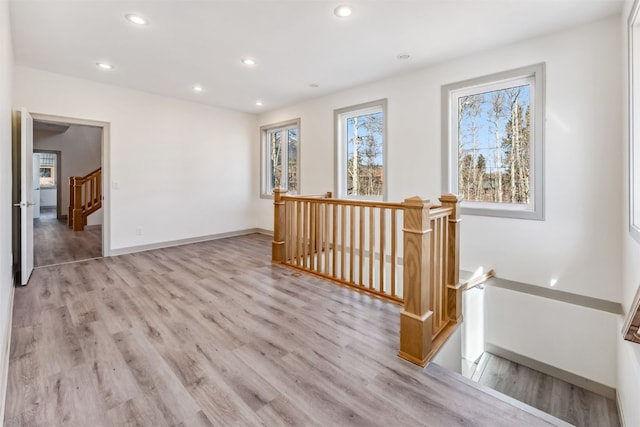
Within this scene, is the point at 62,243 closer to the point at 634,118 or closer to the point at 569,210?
the point at 569,210

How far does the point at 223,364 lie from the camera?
75.5 inches

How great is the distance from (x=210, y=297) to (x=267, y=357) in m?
1.26

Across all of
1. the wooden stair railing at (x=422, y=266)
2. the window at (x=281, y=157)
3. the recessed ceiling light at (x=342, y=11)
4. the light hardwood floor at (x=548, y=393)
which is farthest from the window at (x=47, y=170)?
the light hardwood floor at (x=548, y=393)

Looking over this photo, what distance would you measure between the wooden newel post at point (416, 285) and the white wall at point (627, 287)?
4.36ft

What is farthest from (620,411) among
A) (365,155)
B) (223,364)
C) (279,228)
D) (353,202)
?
(365,155)

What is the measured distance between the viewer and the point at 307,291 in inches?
124

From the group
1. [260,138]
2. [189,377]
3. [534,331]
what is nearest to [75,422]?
[189,377]

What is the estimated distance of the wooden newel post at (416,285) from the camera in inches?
76.6

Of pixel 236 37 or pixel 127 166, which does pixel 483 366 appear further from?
pixel 127 166

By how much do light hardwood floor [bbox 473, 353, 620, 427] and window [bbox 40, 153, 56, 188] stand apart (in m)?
14.3

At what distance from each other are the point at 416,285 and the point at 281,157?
4.76 metres

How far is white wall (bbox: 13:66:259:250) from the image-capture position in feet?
13.8

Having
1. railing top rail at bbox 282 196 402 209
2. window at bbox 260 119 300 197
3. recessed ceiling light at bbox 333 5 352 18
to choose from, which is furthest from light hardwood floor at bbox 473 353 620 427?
window at bbox 260 119 300 197

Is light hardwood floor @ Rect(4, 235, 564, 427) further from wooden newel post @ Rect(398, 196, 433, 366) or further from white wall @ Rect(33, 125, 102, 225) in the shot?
white wall @ Rect(33, 125, 102, 225)
